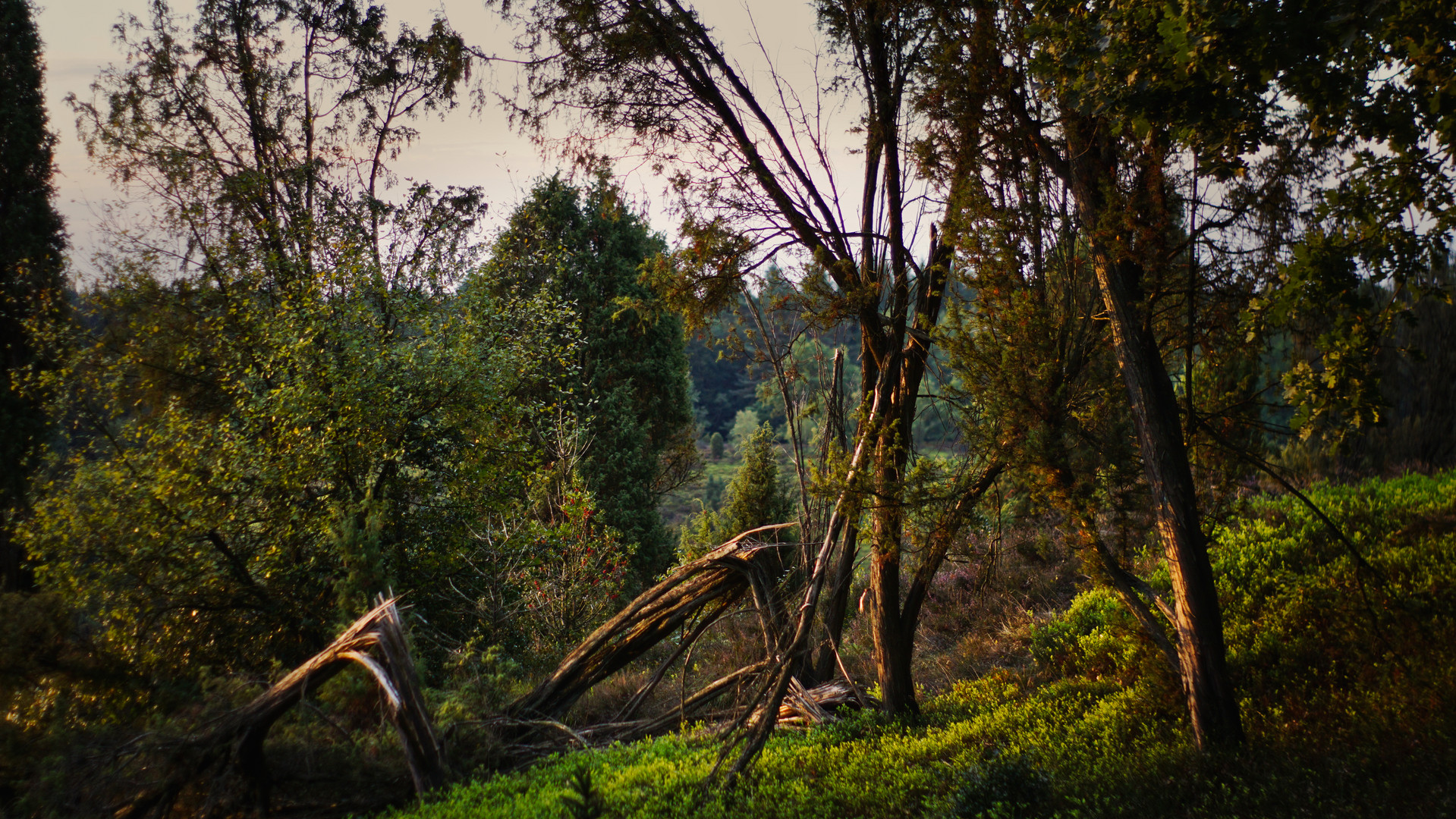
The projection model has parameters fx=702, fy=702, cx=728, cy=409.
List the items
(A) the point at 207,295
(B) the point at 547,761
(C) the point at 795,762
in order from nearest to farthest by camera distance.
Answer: (C) the point at 795,762
(B) the point at 547,761
(A) the point at 207,295

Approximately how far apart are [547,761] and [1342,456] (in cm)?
1217

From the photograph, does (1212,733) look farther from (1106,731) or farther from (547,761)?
(547,761)

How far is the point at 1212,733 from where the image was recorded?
394 centimetres

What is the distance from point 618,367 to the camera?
838 inches

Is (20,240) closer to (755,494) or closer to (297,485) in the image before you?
(297,485)

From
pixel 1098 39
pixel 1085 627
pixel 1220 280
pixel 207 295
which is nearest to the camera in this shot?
pixel 1098 39

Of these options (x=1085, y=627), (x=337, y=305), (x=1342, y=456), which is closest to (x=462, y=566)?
(x=337, y=305)

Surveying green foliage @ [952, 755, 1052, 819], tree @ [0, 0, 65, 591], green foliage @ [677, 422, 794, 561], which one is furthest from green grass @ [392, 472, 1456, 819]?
tree @ [0, 0, 65, 591]

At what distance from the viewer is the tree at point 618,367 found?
66.1 ft

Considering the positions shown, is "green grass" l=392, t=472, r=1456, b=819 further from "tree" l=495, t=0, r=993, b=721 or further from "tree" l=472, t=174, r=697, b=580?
"tree" l=472, t=174, r=697, b=580

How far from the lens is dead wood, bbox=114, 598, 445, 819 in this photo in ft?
17.4

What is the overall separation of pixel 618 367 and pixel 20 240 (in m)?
14.3

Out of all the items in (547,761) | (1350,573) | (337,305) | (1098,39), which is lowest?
(547,761)

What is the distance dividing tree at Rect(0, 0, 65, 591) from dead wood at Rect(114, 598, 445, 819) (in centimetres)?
1432
